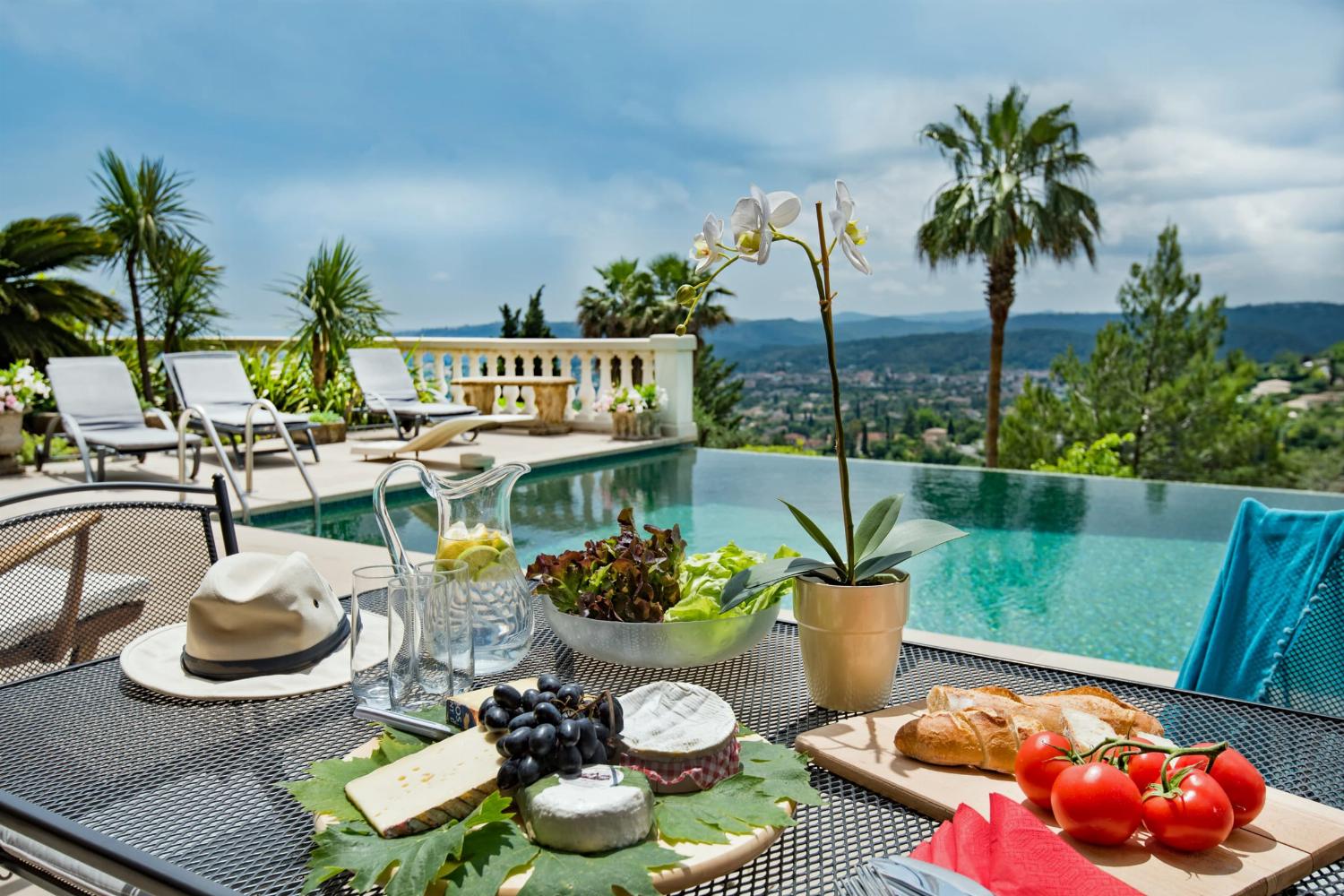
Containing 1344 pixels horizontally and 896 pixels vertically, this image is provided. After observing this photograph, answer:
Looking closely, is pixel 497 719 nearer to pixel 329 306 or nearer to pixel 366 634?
pixel 366 634

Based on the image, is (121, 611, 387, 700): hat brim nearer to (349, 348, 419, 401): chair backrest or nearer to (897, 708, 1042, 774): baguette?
(897, 708, 1042, 774): baguette

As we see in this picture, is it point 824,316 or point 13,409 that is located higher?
point 824,316

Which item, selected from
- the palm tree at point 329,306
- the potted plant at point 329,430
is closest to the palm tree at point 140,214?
the palm tree at point 329,306

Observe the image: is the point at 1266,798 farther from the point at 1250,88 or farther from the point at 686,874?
the point at 1250,88

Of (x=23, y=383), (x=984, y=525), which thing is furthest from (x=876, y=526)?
(x=23, y=383)

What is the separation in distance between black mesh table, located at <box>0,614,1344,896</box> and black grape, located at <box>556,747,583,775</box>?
0.47ft

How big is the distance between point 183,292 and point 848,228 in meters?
12.3

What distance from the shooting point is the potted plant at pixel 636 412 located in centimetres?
992

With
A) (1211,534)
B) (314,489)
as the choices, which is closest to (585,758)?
(314,489)

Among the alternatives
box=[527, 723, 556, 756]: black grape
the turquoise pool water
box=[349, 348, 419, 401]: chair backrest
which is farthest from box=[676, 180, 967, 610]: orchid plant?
box=[349, 348, 419, 401]: chair backrest

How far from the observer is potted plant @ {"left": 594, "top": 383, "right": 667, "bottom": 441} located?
992 centimetres

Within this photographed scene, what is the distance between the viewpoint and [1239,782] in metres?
0.77

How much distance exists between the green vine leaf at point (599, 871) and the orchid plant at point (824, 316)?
0.38 metres

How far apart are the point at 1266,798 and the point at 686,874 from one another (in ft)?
1.78
